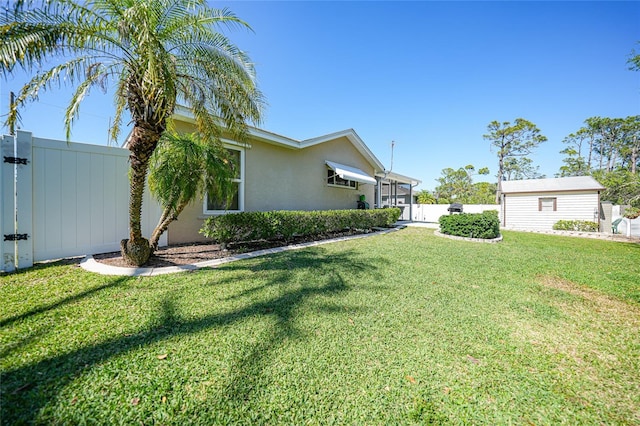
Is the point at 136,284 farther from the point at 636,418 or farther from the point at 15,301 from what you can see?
the point at 636,418

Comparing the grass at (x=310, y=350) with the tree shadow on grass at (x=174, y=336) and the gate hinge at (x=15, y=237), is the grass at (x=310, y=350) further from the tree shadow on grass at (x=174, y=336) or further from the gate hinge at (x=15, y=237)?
the gate hinge at (x=15, y=237)

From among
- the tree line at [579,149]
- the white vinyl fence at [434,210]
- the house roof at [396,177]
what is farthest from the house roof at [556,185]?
the tree line at [579,149]

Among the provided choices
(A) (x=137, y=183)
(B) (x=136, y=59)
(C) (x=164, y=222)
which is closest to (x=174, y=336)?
(A) (x=137, y=183)

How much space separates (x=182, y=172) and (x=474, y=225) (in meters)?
12.7

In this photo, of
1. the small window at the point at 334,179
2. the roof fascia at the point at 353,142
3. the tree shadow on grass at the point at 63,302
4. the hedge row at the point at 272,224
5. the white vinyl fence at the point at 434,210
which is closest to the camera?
the tree shadow on grass at the point at 63,302

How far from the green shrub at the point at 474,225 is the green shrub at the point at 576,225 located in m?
11.8

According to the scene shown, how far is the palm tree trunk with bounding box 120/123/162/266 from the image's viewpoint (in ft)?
17.3

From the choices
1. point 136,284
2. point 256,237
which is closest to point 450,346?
point 136,284

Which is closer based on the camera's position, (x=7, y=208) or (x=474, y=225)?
(x=7, y=208)

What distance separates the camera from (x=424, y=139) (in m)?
26.3

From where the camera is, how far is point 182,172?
601 centimetres

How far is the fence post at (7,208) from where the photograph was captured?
500 centimetres

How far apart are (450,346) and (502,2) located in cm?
1373

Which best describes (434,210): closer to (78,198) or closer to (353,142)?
(353,142)
